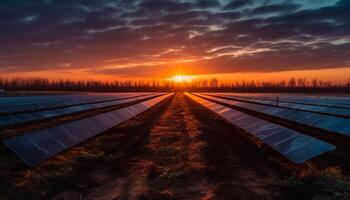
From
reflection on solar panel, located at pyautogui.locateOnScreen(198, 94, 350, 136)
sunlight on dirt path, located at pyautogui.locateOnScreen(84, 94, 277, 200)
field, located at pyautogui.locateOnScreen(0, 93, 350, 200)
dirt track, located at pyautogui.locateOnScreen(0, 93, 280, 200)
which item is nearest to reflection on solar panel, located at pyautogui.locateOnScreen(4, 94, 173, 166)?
field, located at pyautogui.locateOnScreen(0, 93, 350, 200)

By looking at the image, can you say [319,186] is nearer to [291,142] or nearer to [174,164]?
[291,142]

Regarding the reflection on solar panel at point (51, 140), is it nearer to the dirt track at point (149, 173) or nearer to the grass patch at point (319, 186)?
the dirt track at point (149, 173)

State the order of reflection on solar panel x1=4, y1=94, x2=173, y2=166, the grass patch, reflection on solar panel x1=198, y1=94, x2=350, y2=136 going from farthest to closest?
reflection on solar panel x1=198, y1=94, x2=350, y2=136, reflection on solar panel x1=4, y1=94, x2=173, y2=166, the grass patch

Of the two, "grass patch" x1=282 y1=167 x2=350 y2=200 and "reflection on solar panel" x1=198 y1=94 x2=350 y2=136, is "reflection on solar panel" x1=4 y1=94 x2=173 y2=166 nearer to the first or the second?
"grass patch" x1=282 y1=167 x2=350 y2=200

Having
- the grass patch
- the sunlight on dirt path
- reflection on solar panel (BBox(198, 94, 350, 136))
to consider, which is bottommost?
the sunlight on dirt path

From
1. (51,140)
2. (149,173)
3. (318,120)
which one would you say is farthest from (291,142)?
(318,120)

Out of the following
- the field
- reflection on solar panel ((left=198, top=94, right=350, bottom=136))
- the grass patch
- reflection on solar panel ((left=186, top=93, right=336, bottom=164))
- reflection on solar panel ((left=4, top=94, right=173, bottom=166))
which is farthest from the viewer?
reflection on solar panel ((left=198, top=94, right=350, bottom=136))

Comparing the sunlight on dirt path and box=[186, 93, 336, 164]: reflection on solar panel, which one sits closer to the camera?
the sunlight on dirt path

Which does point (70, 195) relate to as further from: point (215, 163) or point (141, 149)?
point (141, 149)
